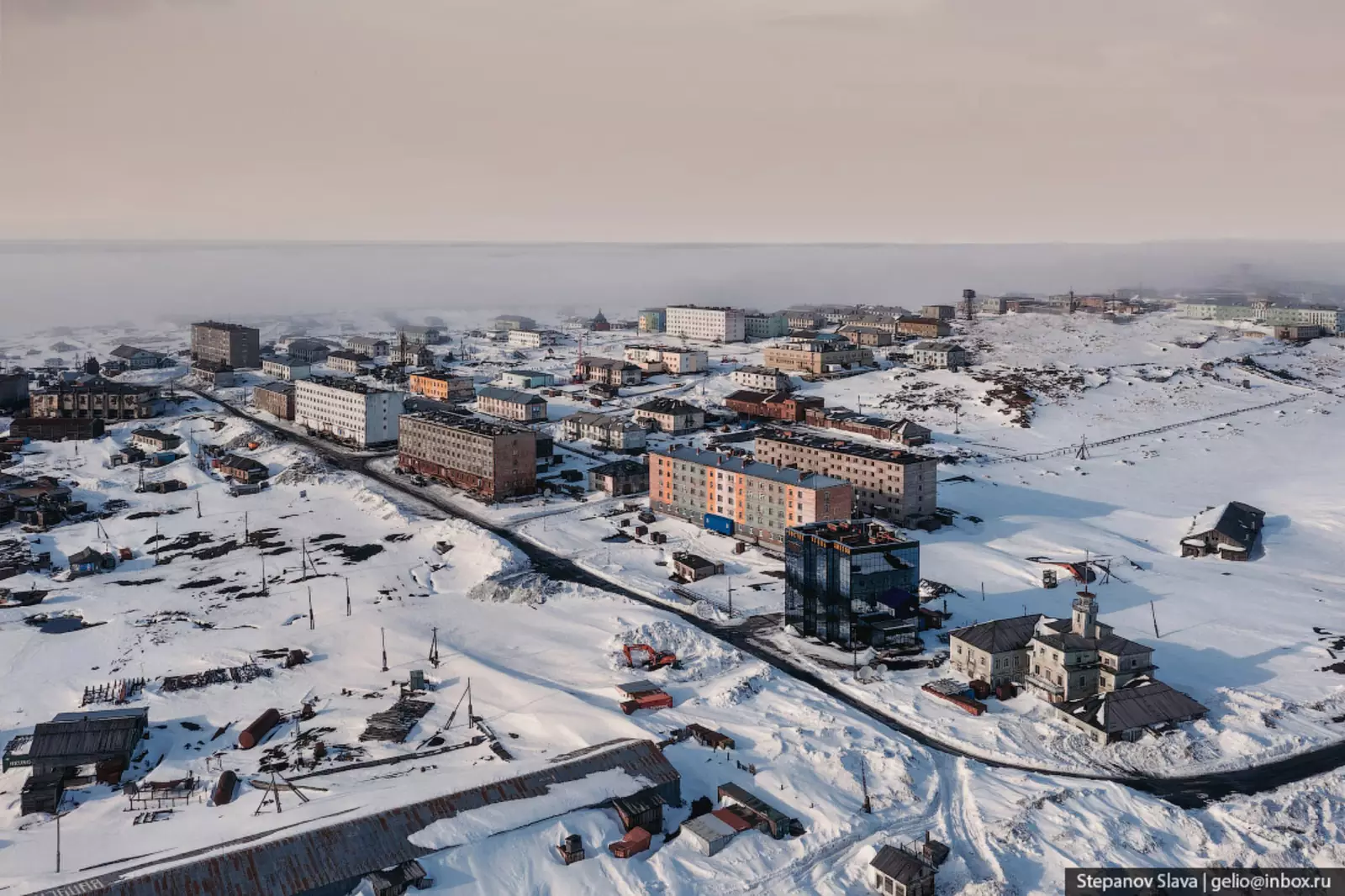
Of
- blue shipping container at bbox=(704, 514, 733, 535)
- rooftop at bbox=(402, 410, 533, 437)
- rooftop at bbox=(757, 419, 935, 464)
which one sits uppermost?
rooftop at bbox=(402, 410, 533, 437)

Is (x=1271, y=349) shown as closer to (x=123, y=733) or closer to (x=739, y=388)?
(x=739, y=388)

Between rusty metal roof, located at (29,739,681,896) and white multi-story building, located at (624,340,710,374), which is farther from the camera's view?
white multi-story building, located at (624,340,710,374)

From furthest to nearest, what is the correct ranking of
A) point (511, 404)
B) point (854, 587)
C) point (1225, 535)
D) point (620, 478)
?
point (511, 404) → point (620, 478) → point (1225, 535) → point (854, 587)

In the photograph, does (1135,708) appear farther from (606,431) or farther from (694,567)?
(606,431)

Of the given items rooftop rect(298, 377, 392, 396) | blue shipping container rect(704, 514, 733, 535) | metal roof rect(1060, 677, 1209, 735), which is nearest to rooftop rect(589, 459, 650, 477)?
blue shipping container rect(704, 514, 733, 535)

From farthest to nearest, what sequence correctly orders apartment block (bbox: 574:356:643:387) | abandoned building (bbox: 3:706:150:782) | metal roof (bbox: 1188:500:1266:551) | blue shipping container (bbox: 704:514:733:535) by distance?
apartment block (bbox: 574:356:643:387) → blue shipping container (bbox: 704:514:733:535) → metal roof (bbox: 1188:500:1266:551) → abandoned building (bbox: 3:706:150:782)

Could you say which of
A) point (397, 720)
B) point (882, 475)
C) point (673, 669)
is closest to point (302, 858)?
point (397, 720)

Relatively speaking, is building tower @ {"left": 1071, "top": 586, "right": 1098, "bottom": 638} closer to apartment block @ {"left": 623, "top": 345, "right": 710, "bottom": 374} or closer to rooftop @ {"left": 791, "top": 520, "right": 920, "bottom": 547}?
rooftop @ {"left": 791, "top": 520, "right": 920, "bottom": 547}
